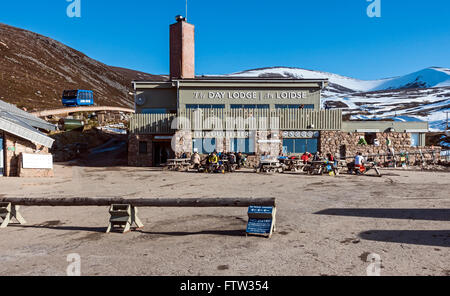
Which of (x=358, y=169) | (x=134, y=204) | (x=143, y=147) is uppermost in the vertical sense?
(x=143, y=147)

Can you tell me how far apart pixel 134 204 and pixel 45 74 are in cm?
9736

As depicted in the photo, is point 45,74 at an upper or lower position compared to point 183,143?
upper

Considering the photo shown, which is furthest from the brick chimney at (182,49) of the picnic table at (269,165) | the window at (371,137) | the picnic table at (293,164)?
the window at (371,137)

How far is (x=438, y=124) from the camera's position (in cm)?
7912

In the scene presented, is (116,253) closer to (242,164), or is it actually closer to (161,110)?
(242,164)

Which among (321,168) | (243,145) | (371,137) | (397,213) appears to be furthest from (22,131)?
(371,137)

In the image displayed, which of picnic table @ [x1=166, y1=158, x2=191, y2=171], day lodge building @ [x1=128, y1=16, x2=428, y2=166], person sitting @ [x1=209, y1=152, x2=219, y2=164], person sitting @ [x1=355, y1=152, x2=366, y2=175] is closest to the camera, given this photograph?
person sitting @ [x1=355, y1=152, x2=366, y2=175]

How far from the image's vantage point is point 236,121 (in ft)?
87.7

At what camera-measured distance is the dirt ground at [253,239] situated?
17.9 ft

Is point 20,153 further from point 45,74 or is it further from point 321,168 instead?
point 45,74

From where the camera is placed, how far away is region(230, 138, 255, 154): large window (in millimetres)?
26203

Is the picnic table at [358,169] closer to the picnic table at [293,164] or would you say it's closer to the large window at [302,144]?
the picnic table at [293,164]

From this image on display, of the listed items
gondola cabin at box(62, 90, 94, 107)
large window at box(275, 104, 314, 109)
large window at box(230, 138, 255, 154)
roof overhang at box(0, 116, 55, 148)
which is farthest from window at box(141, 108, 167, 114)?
gondola cabin at box(62, 90, 94, 107)

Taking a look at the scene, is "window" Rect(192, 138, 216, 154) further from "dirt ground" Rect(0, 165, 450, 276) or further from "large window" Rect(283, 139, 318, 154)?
"dirt ground" Rect(0, 165, 450, 276)
